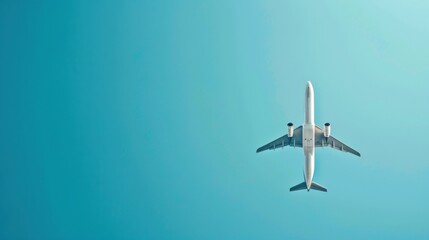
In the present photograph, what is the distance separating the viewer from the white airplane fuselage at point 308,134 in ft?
194

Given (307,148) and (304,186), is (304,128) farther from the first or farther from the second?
(304,186)

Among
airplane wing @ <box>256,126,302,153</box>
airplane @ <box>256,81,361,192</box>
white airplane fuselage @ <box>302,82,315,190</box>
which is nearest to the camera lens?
white airplane fuselage @ <box>302,82,315,190</box>

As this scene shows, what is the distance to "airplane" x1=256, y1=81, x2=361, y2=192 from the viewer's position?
60125mm

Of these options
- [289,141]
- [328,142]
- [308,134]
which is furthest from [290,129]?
[328,142]

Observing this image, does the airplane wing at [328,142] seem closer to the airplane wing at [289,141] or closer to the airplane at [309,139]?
the airplane at [309,139]

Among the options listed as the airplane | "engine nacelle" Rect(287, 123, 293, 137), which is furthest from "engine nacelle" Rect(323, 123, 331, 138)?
"engine nacelle" Rect(287, 123, 293, 137)

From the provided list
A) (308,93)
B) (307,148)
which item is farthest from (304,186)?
(308,93)

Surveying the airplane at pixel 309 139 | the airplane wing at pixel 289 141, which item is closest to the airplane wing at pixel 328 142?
the airplane at pixel 309 139

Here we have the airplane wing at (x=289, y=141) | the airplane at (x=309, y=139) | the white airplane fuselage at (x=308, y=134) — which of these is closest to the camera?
the white airplane fuselage at (x=308, y=134)

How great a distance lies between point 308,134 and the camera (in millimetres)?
61250

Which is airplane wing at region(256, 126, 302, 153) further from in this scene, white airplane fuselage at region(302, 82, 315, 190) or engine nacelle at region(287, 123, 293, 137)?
engine nacelle at region(287, 123, 293, 137)

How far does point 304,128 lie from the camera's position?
61.2 metres

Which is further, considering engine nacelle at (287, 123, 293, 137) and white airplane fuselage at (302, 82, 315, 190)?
engine nacelle at (287, 123, 293, 137)

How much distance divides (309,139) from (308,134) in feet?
2.17
